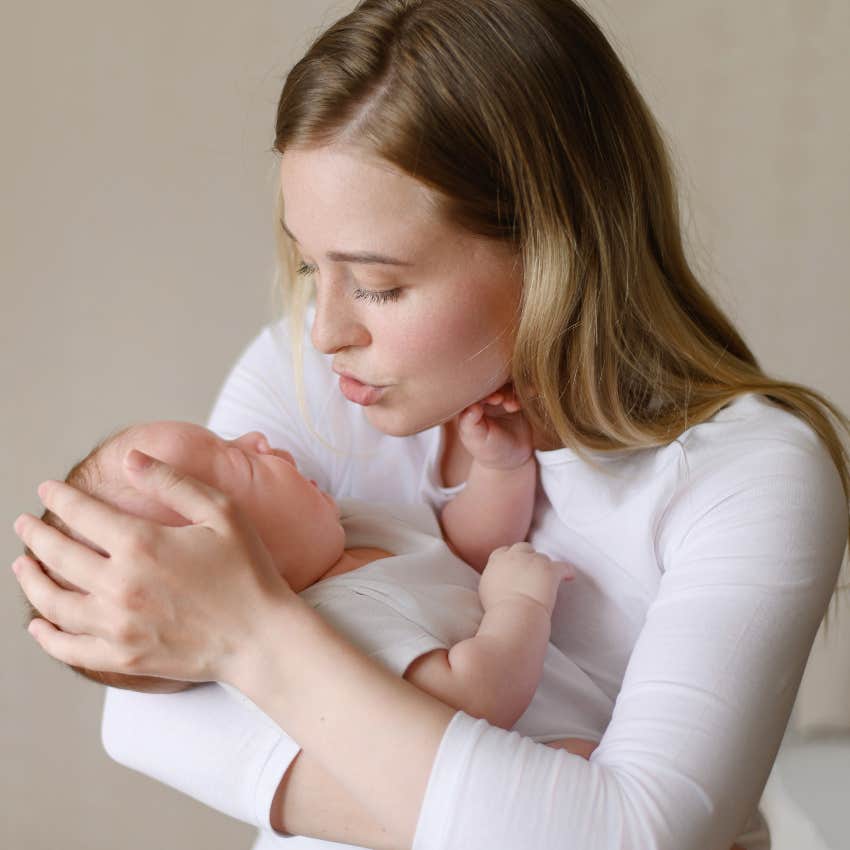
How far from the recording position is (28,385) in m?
2.61

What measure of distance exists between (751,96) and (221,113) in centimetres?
128

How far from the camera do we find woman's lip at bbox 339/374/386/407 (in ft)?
4.70

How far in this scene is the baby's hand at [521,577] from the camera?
140cm

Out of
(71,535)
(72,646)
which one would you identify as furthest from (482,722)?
(71,535)

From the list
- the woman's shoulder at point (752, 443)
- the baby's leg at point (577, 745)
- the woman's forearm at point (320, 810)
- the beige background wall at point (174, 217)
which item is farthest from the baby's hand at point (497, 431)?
the beige background wall at point (174, 217)

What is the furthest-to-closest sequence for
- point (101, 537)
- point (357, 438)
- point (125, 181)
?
1. point (125, 181)
2. point (357, 438)
3. point (101, 537)

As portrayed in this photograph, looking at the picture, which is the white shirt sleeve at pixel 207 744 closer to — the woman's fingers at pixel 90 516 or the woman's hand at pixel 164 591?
the woman's hand at pixel 164 591

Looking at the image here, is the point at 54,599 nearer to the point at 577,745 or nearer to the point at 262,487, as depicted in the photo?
the point at 262,487

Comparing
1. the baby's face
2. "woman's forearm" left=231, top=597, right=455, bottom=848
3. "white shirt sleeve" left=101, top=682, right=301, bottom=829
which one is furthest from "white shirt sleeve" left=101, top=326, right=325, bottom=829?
the baby's face

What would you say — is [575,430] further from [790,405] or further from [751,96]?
[751,96]

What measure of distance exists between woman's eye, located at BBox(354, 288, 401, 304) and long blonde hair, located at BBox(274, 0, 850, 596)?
0.12 m

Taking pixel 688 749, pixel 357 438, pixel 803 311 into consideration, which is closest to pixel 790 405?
pixel 688 749

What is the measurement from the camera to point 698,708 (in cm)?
112

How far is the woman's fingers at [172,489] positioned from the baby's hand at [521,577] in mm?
382
